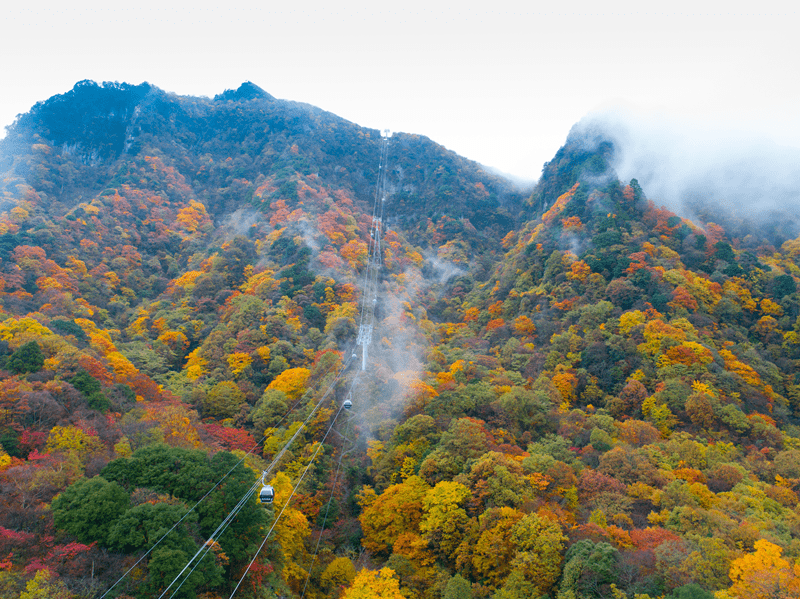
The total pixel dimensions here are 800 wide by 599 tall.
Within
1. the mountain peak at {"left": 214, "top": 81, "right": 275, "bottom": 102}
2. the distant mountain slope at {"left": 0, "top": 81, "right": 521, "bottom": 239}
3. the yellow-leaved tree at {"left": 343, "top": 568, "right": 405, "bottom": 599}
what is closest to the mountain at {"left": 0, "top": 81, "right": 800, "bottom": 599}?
the yellow-leaved tree at {"left": 343, "top": 568, "right": 405, "bottom": 599}

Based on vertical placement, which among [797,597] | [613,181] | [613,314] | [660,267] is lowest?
[797,597]

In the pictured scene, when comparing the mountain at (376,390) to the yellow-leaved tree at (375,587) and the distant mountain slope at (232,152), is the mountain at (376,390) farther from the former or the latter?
the distant mountain slope at (232,152)

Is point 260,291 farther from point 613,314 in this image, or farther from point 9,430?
point 613,314

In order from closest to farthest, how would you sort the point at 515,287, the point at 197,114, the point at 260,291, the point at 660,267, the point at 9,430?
the point at 9,430 < the point at 660,267 < the point at 260,291 < the point at 515,287 < the point at 197,114

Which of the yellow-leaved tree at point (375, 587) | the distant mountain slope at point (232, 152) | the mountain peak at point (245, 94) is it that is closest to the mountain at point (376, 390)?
the yellow-leaved tree at point (375, 587)

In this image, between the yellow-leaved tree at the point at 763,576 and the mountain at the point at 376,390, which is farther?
the mountain at the point at 376,390

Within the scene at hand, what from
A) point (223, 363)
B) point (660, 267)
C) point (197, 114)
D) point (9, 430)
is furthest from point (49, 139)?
point (660, 267)

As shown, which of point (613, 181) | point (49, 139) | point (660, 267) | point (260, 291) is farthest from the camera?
point (49, 139)

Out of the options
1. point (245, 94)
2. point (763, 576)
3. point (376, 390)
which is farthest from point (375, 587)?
point (245, 94)
